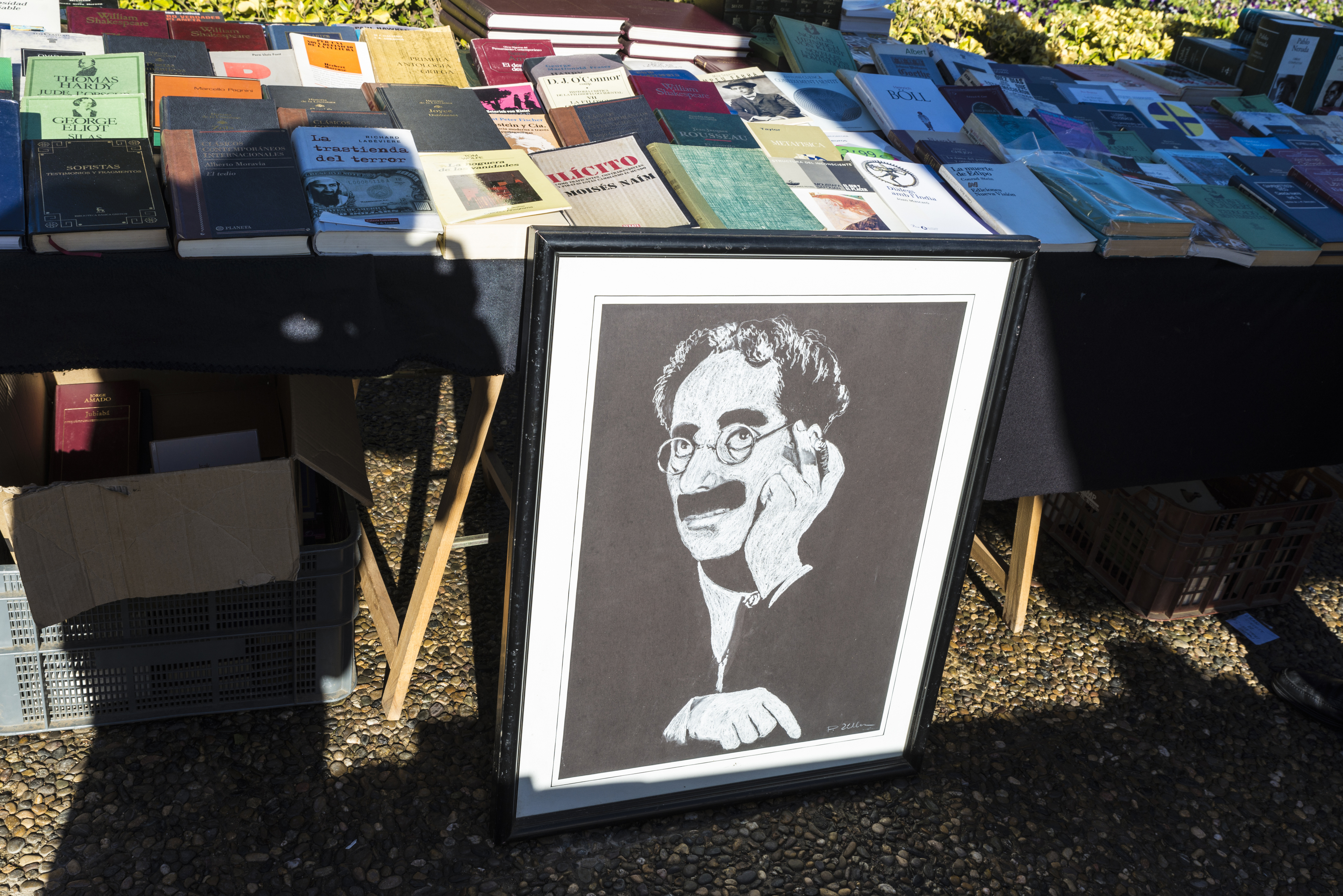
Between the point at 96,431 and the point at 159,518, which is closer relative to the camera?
the point at 159,518

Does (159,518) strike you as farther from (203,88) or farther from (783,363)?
(783,363)

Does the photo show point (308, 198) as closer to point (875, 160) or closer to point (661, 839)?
point (875, 160)

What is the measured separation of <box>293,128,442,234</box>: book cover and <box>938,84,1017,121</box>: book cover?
140 cm

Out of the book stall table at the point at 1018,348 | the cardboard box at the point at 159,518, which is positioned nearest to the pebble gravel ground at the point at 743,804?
the book stall table at the point at 1018,348

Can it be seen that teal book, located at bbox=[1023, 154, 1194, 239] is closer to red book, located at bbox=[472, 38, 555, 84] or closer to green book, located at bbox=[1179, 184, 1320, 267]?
green book, located at bbox=[1179, 184, 1320, 267]

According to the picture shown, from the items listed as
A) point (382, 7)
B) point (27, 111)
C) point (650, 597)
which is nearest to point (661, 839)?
point (650, 597)

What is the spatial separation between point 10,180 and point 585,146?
95 centimetres

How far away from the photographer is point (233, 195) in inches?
57.9

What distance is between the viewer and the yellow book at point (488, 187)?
153cm

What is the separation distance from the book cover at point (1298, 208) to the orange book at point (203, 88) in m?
2.18

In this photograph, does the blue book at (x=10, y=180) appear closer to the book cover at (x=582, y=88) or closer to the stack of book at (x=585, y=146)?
the stack of book at (x=585, y=146)

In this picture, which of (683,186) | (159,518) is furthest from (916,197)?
(159,518)

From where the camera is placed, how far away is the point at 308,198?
4.93 feet

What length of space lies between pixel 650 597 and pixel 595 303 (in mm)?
555
